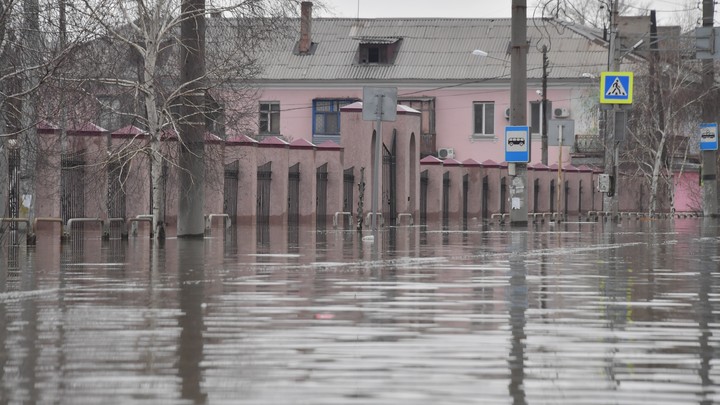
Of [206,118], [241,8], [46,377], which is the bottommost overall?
[46,377]

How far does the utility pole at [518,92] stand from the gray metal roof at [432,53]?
42.5 m

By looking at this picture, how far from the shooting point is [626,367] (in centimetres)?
946

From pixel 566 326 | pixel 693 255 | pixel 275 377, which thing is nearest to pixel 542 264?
pixel 693 255

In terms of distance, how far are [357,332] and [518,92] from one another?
3356 centimetres

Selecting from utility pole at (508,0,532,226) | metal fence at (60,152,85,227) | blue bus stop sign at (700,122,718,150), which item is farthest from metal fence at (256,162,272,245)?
blue bus stop sign at (700,122,718,150)

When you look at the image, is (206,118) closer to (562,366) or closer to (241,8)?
(241,8)

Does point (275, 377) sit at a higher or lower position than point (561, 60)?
lower

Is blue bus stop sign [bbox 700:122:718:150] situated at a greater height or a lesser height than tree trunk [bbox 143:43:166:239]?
greater

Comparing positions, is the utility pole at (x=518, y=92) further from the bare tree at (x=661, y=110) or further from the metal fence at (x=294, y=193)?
the bare tree at (x=661, y=110)

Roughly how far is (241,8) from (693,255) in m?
9.42

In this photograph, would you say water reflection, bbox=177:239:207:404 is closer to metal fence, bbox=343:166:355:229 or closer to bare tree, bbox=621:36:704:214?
metal fence, bbox=343:166:355:229

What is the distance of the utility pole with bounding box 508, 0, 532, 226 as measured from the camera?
44.0 meters

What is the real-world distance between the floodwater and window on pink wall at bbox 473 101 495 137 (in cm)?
6891

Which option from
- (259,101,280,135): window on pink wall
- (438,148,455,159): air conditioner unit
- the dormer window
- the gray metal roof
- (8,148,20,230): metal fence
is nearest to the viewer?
(8,148,20,230): metal fence
